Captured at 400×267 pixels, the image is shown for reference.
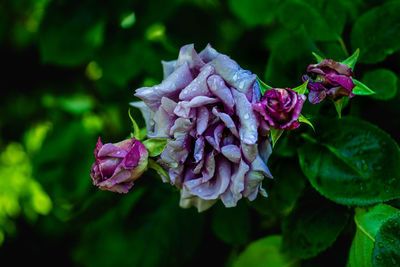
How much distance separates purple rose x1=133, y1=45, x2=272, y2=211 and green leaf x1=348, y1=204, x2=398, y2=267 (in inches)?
8.2

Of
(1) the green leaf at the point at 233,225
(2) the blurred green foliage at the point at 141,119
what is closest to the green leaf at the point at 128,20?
(2) the blurred green foliage at the point at 141,119

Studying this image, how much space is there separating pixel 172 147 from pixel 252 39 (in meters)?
0.74

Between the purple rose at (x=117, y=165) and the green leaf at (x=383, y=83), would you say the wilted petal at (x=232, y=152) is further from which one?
the green leaf at (x=383, y=83)

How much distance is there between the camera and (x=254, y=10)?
3.65 ft

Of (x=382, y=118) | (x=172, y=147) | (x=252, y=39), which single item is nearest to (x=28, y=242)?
(x=252, y=39)

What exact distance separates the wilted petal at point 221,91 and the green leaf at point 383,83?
0.34m

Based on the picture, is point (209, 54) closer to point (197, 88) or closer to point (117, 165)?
point (197, 88)

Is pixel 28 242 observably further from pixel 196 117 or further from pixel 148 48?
pixel 196 117

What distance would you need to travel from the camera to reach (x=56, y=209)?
1.37 m

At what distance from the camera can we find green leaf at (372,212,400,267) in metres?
0.60

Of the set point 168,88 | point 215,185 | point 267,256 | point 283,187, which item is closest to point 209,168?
point 215,185

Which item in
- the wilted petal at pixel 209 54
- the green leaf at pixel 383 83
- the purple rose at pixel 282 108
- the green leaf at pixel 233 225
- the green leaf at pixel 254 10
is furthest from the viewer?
the green leaf at pixel 254 10

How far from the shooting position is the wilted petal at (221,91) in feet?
1.93

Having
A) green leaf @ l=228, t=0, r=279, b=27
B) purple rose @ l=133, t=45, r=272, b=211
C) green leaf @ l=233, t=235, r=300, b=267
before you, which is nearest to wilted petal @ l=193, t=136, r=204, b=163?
purple rose @ l=133, t=45, r=272, b=211
